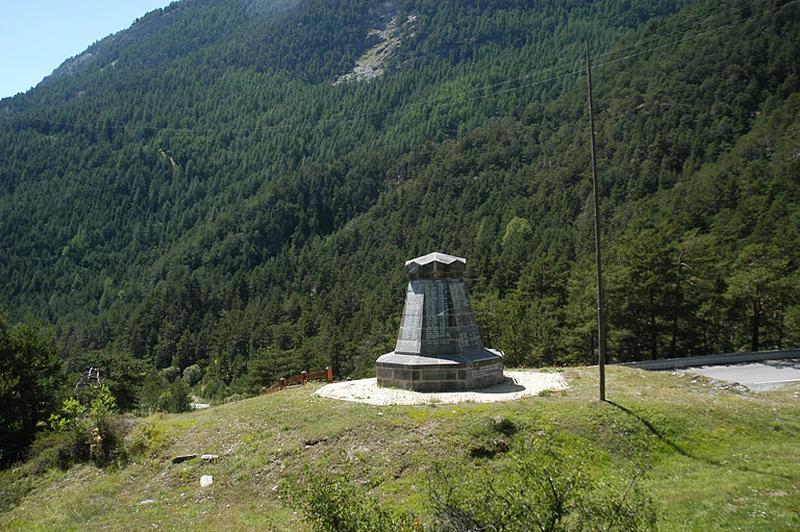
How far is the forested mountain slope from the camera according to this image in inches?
1629

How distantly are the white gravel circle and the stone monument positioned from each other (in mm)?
559

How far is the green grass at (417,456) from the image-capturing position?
1373 centimetres

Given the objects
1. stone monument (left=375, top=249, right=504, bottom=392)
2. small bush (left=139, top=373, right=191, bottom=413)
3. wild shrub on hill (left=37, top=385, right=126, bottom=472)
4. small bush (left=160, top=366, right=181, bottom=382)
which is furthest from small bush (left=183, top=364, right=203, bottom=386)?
stone monument (left=375, top=249, right=504, bottom=392)

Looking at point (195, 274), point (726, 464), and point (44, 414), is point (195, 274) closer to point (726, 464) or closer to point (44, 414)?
point (44, 414)

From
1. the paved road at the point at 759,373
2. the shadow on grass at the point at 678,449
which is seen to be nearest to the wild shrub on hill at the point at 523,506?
the shadow on grass at the point at 678,449

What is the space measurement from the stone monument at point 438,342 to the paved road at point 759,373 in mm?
10079

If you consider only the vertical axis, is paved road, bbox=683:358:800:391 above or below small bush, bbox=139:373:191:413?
above

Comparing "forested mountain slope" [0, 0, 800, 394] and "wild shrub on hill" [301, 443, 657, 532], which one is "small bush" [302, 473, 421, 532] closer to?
"wild shrub on hill" [301, 443, 657, 532]

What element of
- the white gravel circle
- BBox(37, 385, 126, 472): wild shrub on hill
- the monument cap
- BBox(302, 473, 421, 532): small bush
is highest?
the monument cap

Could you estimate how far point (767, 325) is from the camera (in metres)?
38.5

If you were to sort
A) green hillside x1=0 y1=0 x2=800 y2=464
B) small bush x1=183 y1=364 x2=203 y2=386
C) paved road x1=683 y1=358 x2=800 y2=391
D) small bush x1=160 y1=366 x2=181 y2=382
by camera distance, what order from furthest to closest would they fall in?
small bush x1=160 y1=366 x2=181 y2=382 → small bush x1=183 y1=364 x2=203 y2=386 → green hillside x1=0 y1=0 x2=800 y2=464 → paved road x1=683 y1=358 x2=800 y2=391

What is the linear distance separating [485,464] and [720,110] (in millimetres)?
103203

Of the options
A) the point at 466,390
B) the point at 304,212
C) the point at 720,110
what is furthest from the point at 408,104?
the point at 466,390

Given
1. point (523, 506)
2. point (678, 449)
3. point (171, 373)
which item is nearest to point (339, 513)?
point (523, 506)
